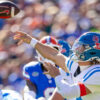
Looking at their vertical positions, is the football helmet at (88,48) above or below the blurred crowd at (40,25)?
above

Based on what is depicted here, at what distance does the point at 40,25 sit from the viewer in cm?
841

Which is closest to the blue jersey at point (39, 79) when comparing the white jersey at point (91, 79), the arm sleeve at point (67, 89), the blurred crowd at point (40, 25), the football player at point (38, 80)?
the football player at point (38, 80)

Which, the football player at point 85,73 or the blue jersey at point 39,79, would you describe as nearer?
the football player at point 85,73

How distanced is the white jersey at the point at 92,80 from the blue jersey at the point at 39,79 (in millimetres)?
1427

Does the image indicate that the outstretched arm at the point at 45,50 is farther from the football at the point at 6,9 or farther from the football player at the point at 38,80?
the football player at the point at 38,80

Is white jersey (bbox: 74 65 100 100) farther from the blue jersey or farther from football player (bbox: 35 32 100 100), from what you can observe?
the blue jersey

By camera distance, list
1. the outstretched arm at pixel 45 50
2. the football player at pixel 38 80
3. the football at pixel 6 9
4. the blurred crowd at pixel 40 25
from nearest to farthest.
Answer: the football at pixel 6 9, the outstretched arm at pixel 45 50, the football player at pixel 38 80, the blurred crowd at pixel 40 25

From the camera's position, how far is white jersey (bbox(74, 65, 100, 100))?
3354mm

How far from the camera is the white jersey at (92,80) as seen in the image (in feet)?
11.0

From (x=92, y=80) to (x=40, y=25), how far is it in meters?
5.14

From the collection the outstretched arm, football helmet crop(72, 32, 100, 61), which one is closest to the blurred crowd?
the outstretched arm

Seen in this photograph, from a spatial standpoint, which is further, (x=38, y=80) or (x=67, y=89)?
(x=38, y=80)

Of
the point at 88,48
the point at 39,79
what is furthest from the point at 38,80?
the point at 88,48

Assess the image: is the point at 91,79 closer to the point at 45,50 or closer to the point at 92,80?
the point at 92,80
